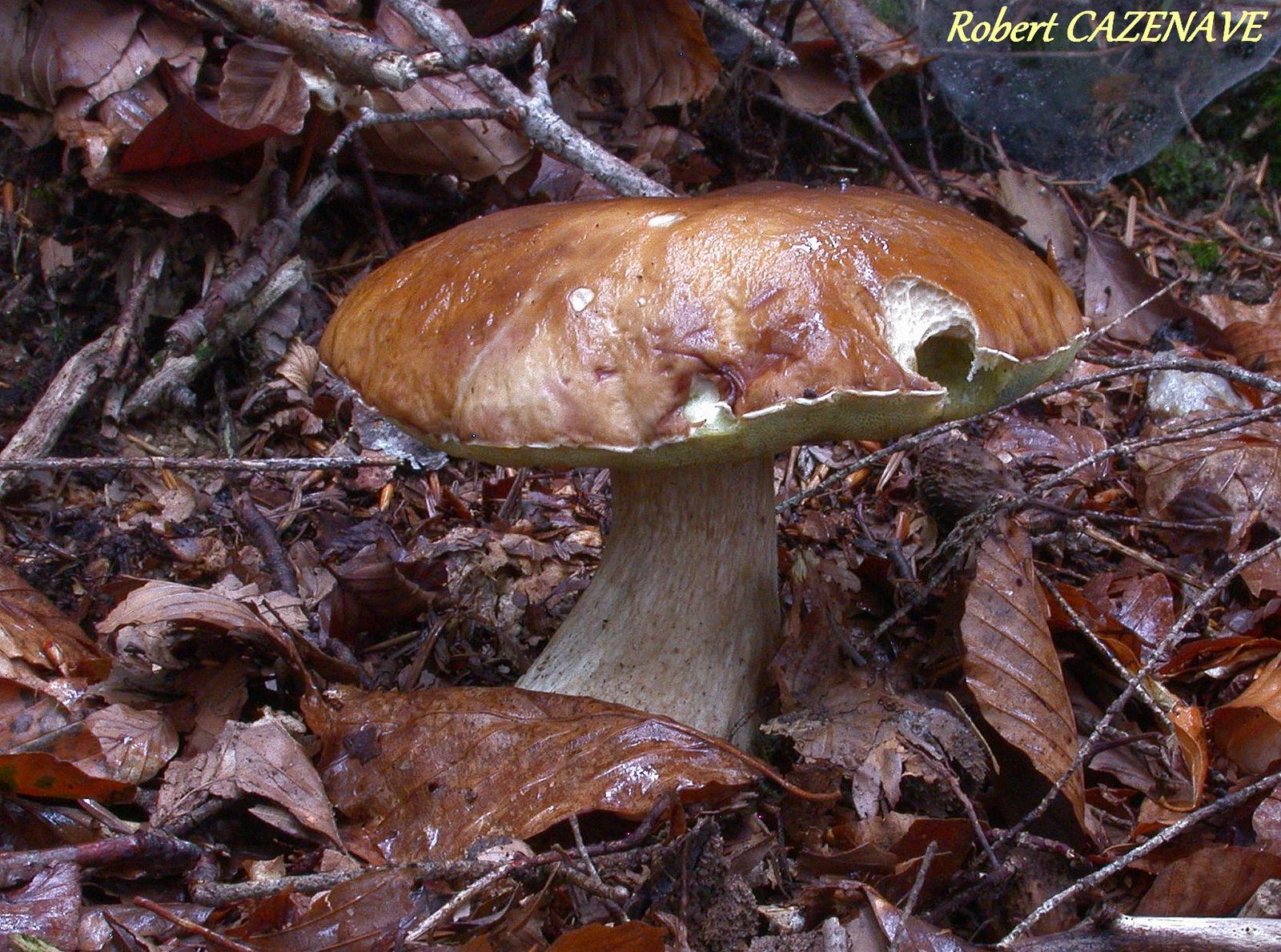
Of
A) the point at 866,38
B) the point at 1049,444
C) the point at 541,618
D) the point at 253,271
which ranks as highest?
the point at 866,38

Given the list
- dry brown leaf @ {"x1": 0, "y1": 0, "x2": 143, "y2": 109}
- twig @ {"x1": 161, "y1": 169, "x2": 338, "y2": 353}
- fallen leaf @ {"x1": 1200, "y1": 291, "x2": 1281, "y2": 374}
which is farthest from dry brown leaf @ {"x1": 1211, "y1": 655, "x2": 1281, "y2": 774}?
dry brown leaf @ {"x1": 0, "y1": 0, "x2": 143, "y2": 109}

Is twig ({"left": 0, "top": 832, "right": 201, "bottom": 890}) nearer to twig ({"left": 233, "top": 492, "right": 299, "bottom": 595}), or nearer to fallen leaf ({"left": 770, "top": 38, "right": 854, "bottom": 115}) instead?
twig ({"left": 233, "top": 492, "right": 299, "bottom": 595})

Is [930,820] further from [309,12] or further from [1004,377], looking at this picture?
[309,12]

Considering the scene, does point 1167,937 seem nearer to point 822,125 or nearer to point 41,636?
point 41,636

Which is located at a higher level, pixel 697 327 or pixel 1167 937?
pixel 697 327

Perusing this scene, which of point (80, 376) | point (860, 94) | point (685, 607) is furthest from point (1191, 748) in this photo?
point (80, 376)

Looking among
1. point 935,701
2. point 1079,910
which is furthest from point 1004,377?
point 1079,910
